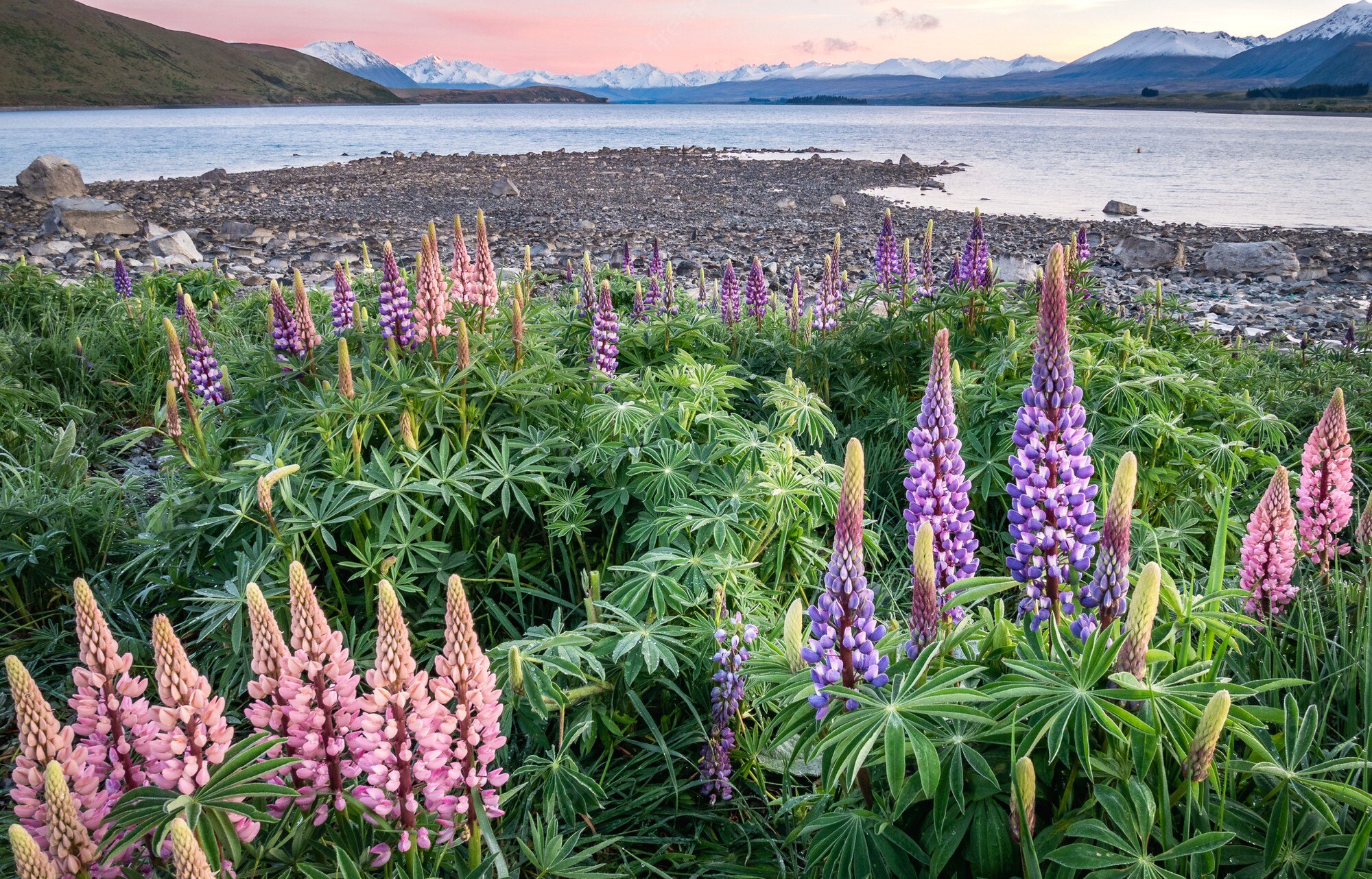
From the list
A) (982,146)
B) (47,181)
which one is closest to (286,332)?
(47,181)

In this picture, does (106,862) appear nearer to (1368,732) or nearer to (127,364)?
(1368,732)

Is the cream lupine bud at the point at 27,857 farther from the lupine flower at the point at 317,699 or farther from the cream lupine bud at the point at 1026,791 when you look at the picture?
the cream lupine bud at the point at 1026,791

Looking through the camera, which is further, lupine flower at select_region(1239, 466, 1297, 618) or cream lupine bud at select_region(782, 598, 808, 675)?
lupine flower at select_region(1239, 466, 1297, 618)

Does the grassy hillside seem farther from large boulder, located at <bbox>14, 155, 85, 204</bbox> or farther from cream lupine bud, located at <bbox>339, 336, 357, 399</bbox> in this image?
cream lupine bud, located at <bbox>339, 336, 357, 399</bbox>

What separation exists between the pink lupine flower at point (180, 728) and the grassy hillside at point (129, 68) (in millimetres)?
150187

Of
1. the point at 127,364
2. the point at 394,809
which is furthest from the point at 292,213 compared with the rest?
the point at 394,809

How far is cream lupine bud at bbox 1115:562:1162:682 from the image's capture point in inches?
56.9

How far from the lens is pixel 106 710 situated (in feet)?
5.26

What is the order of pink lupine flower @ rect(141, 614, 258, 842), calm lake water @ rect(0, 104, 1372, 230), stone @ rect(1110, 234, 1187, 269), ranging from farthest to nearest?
calm lake water @ rect(0, 104, 1372, 230) < stone @ rect(1110, 234, 1187, 269) < pink lupine flower @ rect(141, 614, 258, 842)

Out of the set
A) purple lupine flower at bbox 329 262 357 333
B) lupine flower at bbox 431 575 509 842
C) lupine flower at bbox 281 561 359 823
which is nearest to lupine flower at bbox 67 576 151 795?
lupine flower at bbox 281 561 359 823

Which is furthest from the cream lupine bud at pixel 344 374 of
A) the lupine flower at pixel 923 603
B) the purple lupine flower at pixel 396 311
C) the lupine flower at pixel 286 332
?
the lupine flower at pixel 923 603

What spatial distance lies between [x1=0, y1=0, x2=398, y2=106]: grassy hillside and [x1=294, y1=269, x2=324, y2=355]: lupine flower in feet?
484

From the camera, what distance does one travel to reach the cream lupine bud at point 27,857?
3.86 ft

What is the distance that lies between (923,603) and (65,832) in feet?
5.40
